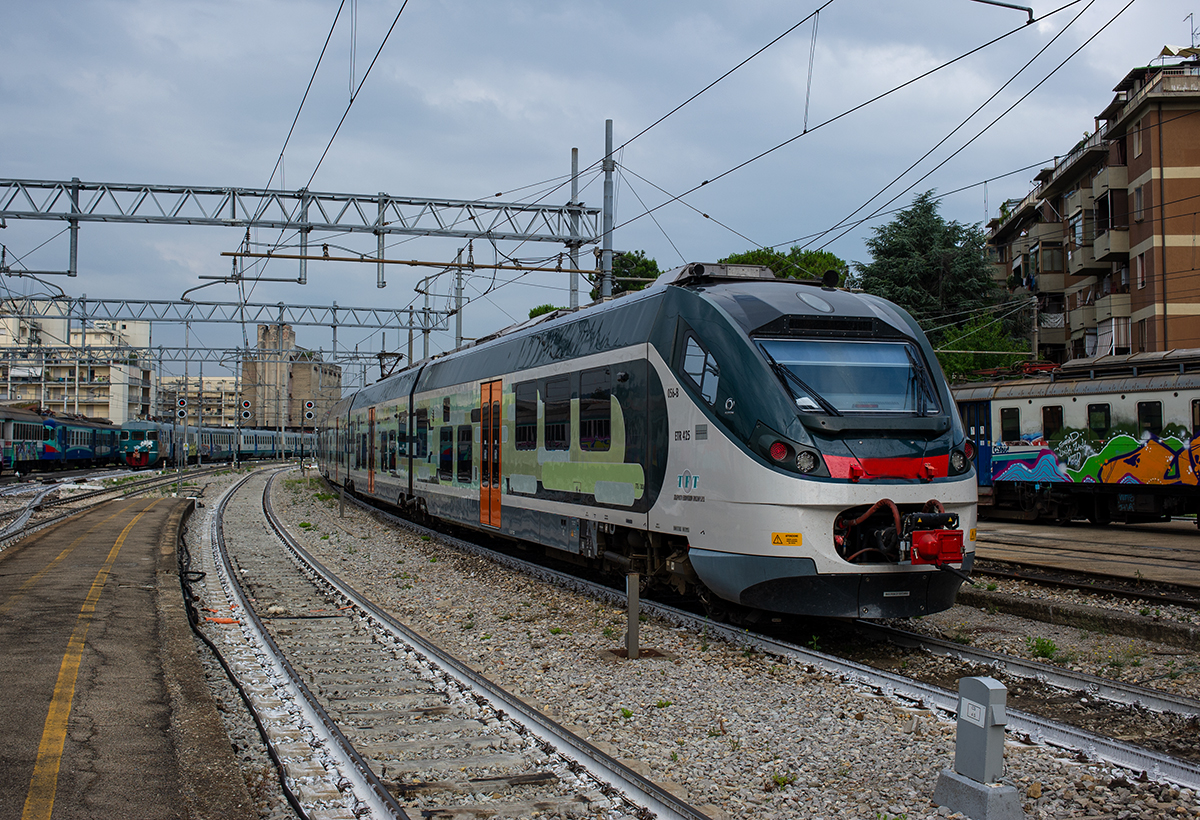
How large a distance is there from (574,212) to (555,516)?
42.8 ft

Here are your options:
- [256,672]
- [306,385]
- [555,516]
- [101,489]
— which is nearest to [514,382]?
[555,516]

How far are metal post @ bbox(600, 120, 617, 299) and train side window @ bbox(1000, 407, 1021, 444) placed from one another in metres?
9.48

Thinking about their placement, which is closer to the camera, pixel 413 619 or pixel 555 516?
pixel 413 619

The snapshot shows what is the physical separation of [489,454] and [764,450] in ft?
24.8

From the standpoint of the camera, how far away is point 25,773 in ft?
16.7

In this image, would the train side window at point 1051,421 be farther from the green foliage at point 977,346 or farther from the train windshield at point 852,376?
the green foliage at point 977,346

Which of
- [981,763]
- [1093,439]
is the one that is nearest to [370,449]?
[1093,439]

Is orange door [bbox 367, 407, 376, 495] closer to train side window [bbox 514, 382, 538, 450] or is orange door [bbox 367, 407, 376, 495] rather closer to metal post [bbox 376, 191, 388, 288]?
metal post [bbox 376, 191, 388, 288]

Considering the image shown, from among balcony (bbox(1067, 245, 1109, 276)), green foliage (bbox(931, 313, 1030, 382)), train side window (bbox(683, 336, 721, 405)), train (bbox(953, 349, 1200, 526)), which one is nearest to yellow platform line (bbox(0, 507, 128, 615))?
train side window (bbox(683, 336, 721, 405))

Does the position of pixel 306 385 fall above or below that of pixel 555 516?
above

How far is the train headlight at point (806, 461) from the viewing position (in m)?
7.91

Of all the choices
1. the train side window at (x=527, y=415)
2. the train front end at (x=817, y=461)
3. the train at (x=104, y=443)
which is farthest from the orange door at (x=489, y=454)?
the train at (x=104, y=443)

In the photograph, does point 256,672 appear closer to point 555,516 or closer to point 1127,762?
point 555,516

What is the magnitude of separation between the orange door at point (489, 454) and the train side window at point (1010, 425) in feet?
42.2
